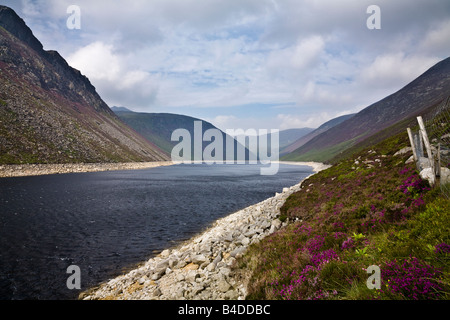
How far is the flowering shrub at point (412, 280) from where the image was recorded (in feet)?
13.7

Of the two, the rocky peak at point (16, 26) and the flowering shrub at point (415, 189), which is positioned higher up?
the rocky peak at point (16, 26)

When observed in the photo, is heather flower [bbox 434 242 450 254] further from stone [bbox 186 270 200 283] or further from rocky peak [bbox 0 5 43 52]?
rocky peak [bbox 0 5 43 52]

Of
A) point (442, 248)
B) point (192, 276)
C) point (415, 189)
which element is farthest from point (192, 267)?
point (415, 189)

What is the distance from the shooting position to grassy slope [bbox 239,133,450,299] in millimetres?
4605

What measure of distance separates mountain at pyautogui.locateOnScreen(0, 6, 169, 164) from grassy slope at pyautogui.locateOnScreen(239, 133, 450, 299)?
83.5 metres

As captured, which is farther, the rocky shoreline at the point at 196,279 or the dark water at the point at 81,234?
the dark water at the point at 81,234

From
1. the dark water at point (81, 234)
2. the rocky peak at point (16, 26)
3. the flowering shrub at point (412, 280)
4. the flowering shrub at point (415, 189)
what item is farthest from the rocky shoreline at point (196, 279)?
the rocky peak at point (16, 26)

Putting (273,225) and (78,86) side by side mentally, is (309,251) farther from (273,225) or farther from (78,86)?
(78,86)

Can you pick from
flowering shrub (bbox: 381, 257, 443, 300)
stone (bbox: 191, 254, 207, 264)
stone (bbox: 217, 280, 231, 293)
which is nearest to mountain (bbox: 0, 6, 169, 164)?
stone (bbox: 191, 254, 207, 264)

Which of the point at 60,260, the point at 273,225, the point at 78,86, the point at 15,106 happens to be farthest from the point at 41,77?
the point at 273,225

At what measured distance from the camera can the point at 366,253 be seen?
6496 millimetres

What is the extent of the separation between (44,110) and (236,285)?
13712 cm

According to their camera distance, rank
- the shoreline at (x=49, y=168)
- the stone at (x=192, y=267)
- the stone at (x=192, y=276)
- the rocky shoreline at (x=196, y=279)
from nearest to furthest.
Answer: the rocky shoreline at (x=196, y=279)
the stone at (x=192, y=276)
the stone at (x=192, y=267)
the shoreline at (x=49, y=168)

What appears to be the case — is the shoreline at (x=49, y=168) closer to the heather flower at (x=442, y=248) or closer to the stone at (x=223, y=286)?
the stone at (x=223, y=286)
